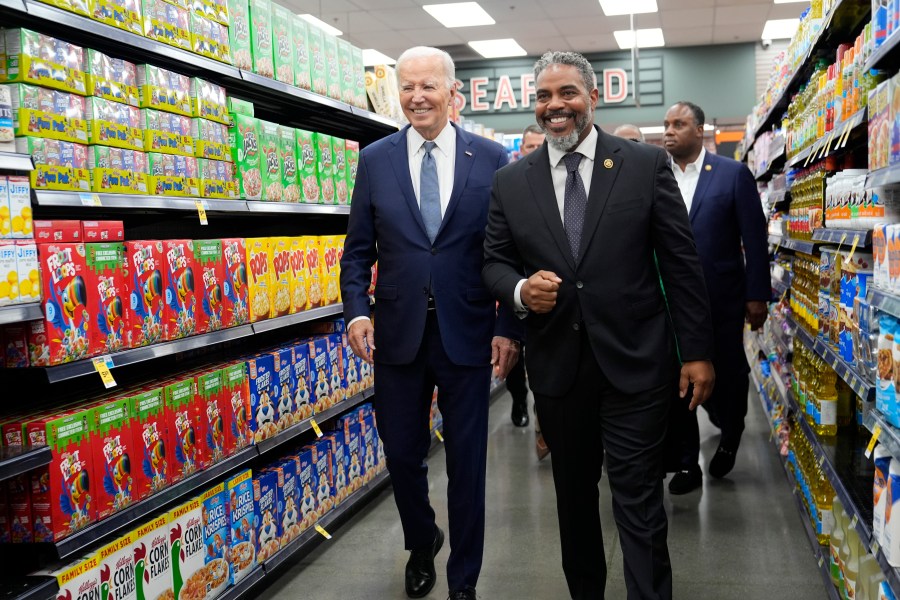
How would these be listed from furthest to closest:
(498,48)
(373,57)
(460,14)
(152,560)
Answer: (373,57), (498,48), (460,14), (152,560)

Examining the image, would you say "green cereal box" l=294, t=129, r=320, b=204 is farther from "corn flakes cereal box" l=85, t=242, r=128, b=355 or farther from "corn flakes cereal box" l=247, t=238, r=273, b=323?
"corn flakes cereal box" l=85, t=242, r=128, b=355

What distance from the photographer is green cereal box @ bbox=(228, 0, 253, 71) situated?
314cm

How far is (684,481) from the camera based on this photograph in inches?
166

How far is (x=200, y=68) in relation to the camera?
295 centimetres

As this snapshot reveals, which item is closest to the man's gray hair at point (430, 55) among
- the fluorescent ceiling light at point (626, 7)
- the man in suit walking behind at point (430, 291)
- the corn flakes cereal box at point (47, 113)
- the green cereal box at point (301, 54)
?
the man in suit walking behind at point (430, 291)

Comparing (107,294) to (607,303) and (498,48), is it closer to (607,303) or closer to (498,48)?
(607,303)

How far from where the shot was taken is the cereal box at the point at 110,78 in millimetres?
2400

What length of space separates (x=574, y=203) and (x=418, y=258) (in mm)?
639

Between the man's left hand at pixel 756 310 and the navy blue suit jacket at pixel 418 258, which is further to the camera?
the man's left hand at pixel 756 310

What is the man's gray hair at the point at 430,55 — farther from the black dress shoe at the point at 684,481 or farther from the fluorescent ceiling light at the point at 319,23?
the fluorescent ceiling light at the point at 319,23

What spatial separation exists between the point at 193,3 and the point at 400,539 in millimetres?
2261

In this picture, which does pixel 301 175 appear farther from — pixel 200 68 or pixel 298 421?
pixel 298 421

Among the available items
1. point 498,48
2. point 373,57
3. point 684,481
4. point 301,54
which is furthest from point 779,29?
point 301,54

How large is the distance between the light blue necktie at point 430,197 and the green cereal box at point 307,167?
87cm
